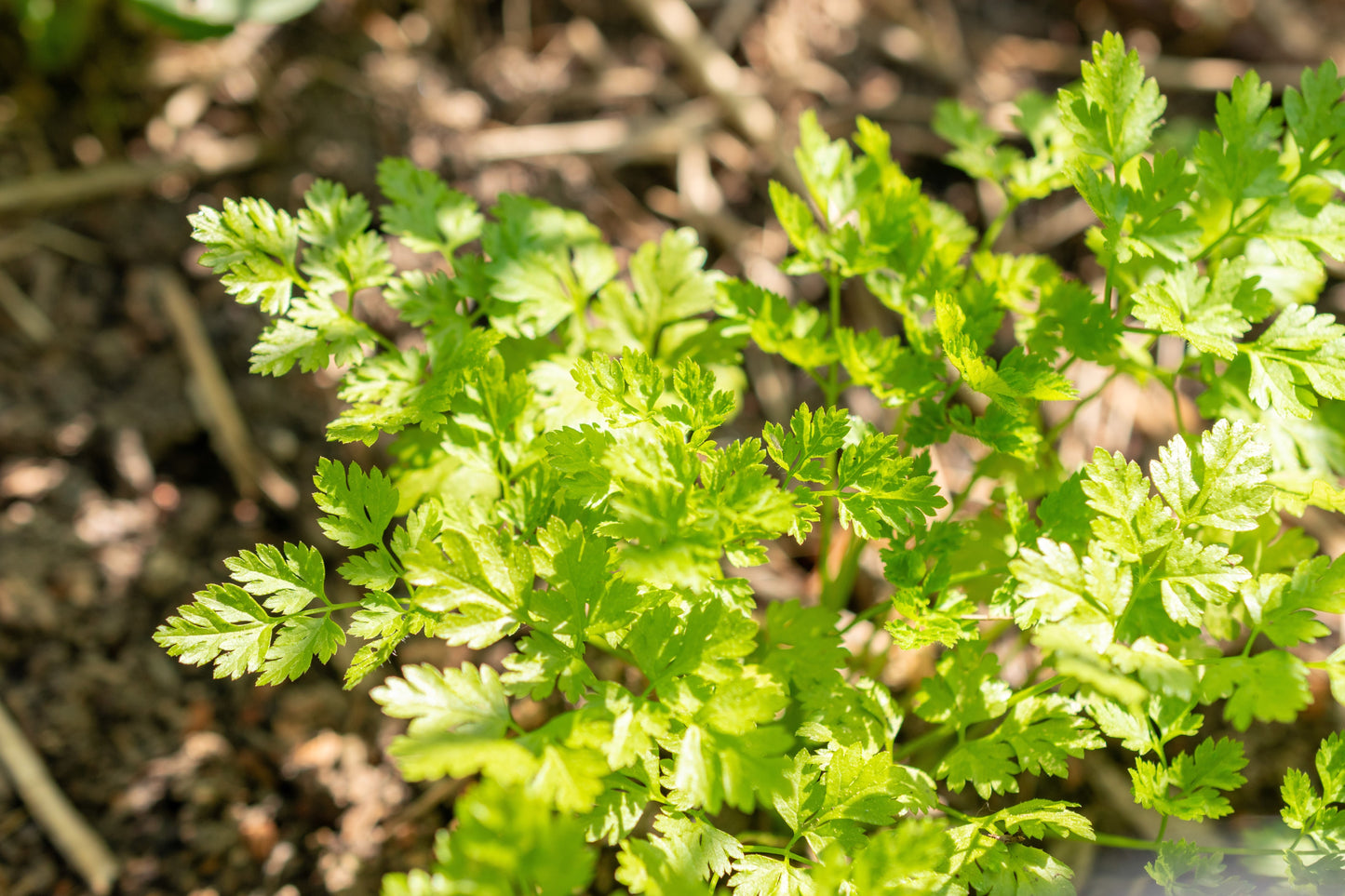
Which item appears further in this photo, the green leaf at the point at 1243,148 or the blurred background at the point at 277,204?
the blurred background at the point at 277,204

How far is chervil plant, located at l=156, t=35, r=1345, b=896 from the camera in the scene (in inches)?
42.8

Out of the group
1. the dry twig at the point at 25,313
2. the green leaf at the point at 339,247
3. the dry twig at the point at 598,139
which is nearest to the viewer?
the green leaf at the point at 339,247

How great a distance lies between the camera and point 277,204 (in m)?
2.42

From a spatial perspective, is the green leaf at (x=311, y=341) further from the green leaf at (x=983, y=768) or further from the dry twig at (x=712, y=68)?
the dry twig at (x=712, y=68)

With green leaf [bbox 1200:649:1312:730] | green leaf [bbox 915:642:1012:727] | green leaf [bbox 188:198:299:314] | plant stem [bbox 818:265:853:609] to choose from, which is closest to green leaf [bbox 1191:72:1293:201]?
plant stem [bbox 818:265:853:609]

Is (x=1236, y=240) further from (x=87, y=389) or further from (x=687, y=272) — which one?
(x=87, y=389)

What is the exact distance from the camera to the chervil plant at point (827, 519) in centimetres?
109

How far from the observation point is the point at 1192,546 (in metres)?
1.17

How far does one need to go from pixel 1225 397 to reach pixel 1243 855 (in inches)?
30.6

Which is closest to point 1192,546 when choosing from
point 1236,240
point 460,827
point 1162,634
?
point 1162,634

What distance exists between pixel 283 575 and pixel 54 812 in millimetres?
990

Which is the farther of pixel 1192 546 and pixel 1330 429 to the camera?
pixel 1330 429

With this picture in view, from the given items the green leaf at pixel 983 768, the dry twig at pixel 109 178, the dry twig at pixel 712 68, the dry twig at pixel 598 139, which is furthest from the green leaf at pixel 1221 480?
the dry twig at pixel 109 178

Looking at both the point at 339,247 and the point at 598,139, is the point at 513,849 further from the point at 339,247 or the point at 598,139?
the point at 598,139
